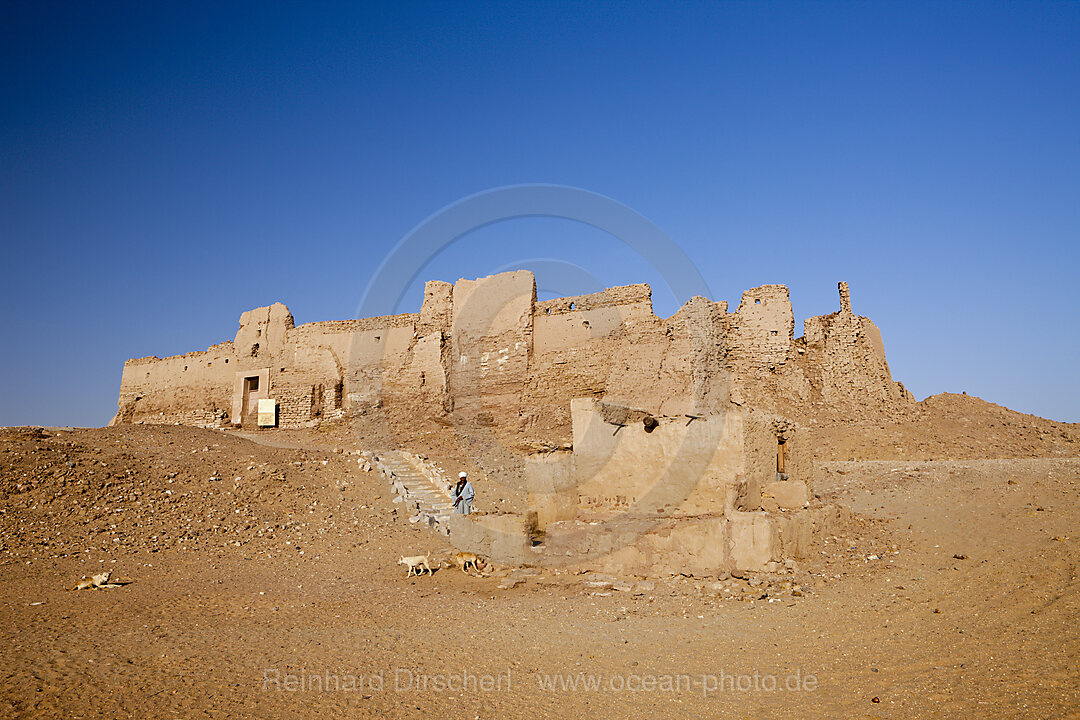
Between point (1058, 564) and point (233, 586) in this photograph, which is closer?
point (1058, 564)

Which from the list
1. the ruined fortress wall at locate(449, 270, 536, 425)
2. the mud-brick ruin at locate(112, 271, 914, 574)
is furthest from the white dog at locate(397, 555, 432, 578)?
the ruined fortress wall at locate(449, 270, 536, 425)

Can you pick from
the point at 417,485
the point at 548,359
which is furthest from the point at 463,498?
the point at 548,359

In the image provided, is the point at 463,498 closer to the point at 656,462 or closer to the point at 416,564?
the point at 416,564

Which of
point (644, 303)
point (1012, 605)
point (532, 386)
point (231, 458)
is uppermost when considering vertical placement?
point (644, 303)

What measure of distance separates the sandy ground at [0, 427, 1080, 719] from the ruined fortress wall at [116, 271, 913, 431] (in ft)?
24.7

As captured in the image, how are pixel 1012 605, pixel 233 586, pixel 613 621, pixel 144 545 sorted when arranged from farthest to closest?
pixel 144 545, pixel 233 586, pixel 613 621, pixel 1012 605

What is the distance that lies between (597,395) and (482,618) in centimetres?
Result: 1353

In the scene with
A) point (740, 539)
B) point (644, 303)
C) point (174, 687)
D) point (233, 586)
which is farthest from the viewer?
point (644, 303)

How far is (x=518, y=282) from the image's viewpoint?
20875 millimetres

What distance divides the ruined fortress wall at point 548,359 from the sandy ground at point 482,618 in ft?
24.7

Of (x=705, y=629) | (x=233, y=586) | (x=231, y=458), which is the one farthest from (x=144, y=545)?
(x=705, y=629)

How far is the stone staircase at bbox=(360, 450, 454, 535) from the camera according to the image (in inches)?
471

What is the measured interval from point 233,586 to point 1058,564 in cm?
910

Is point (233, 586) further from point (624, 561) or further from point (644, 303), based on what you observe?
point (644, 303)
